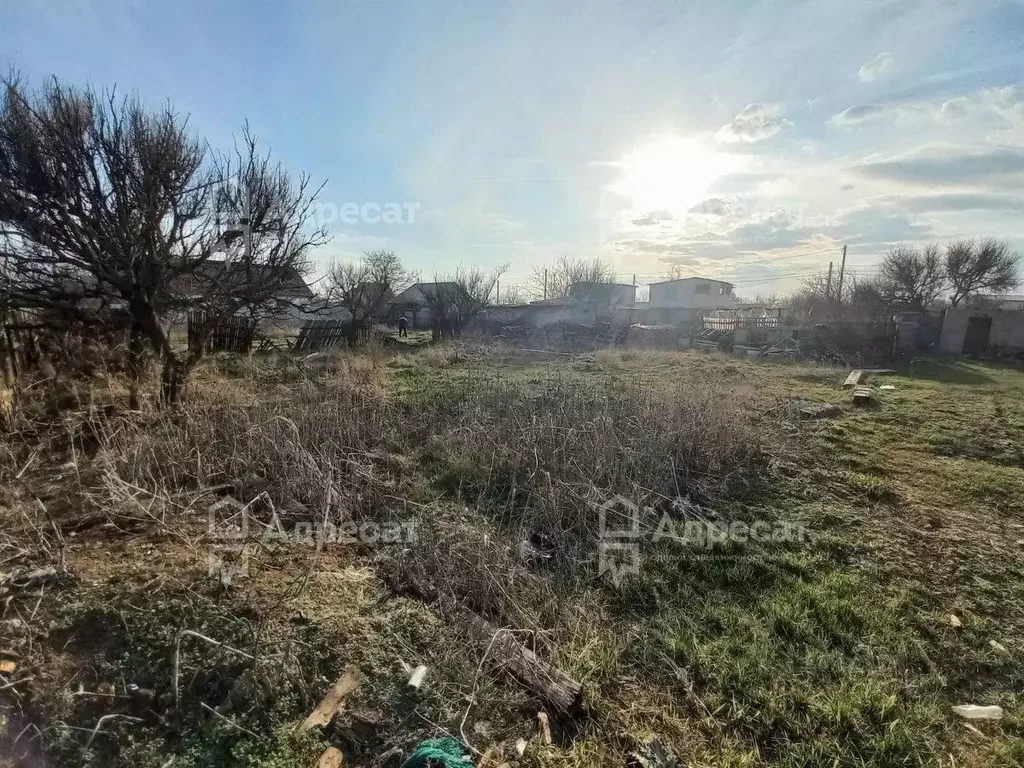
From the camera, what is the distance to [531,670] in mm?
2541

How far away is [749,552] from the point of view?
3.96 metres

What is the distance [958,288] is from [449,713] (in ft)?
128

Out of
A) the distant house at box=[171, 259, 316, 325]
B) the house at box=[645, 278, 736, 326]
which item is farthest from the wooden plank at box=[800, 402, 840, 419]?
the house at box=[645, 278, 736, 326]

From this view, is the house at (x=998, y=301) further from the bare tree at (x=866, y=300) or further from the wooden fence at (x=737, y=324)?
the wooden fence at (x=737, y=324)

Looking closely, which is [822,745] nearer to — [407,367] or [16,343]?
[16,343]

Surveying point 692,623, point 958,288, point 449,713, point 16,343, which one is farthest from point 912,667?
point 958,288

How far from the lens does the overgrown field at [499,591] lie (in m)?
2.18

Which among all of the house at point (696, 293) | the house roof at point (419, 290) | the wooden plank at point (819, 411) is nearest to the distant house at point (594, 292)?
the house at point (696, 293)

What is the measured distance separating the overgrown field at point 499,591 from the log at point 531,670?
6 cm

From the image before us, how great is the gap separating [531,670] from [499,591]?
65cm

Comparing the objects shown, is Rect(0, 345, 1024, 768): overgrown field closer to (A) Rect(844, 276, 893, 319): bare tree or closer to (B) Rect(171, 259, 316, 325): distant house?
(B) Rect(171, 259, 316, 325): distant house

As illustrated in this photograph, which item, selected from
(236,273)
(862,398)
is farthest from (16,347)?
(862,398)

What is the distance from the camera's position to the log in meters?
2.39

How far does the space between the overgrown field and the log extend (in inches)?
2.2
